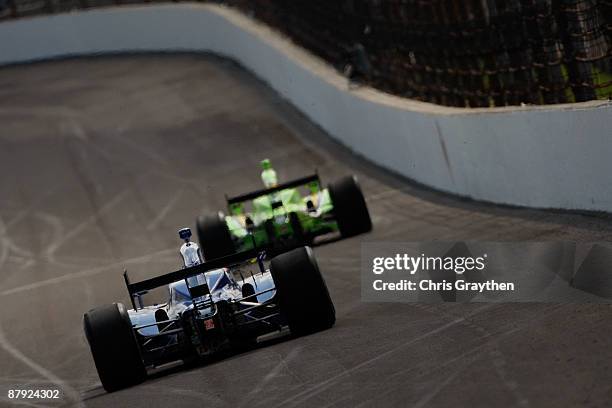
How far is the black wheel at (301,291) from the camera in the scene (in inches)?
432

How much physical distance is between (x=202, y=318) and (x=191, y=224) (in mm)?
10822

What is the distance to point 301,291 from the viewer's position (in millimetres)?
11023

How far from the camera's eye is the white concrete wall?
1427cm

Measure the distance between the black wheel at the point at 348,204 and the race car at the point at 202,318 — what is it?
5299 mm

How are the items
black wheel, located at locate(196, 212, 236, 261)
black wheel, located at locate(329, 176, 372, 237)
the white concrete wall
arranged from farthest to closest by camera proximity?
black wheel, located at locate(329, 176, 372, 237)
black wheel, located at locate(196, 212, 236, 261)
the white concrete wall

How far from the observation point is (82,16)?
41375mm

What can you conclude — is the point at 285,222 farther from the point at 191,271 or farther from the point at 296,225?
the point at 191,271

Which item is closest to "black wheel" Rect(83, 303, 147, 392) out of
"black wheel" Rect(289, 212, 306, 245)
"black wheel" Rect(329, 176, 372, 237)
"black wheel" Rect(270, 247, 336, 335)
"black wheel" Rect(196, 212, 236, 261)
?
"black wheel" Rect(270, 247, 336, 335)

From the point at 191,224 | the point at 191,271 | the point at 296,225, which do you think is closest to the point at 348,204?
the point at 296,225

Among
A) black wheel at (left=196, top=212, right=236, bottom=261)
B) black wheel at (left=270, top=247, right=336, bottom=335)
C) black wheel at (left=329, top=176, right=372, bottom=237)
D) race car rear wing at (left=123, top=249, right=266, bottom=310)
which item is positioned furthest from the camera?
black wheel at (left=329, top=176, right=372, bottom=237)

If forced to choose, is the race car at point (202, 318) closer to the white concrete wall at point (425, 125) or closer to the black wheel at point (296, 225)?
the white concrete wall at point (425, 125)

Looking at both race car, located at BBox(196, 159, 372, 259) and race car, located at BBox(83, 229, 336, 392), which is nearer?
race car, located at BBox(83, 229, 336, 392)

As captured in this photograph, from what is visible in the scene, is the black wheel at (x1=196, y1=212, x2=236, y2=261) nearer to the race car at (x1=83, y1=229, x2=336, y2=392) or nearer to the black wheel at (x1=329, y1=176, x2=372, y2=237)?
the black wheel at (x1=329, y1=176, x2=372, y2=237)

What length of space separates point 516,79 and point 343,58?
8191 millimetres
